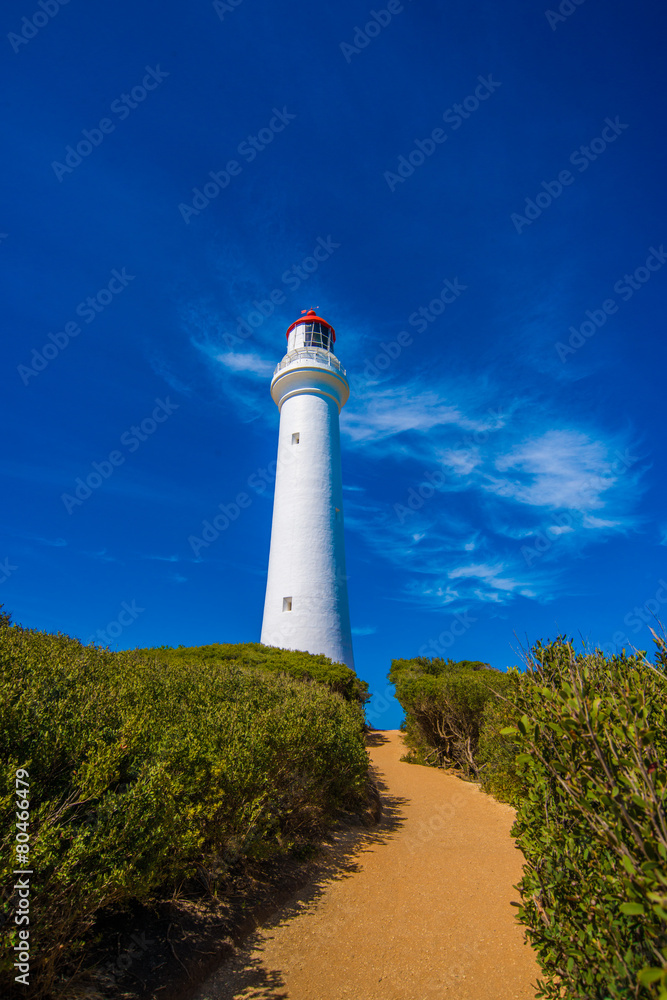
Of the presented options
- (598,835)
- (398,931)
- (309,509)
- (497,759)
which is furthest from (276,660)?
(598,835)

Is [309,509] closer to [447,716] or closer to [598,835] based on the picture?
[447,716]

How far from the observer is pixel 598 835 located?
2693 mm

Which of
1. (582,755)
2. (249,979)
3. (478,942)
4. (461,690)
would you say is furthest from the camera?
(461,690)

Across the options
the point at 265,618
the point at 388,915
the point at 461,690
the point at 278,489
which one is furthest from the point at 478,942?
the point at 278,489

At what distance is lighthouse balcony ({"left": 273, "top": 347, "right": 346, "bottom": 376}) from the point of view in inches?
918

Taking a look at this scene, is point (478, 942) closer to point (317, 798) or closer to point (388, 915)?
point (388, 915)

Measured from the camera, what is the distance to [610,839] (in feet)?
8.21

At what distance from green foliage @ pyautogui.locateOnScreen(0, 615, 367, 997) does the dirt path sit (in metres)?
0.90

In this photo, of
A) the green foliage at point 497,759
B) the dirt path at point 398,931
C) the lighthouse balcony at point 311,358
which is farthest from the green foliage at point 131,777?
the lighthouse balcony at point 311,358

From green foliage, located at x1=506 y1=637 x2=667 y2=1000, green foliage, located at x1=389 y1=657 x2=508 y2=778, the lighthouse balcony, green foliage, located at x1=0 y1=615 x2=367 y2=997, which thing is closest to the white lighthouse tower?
the lighthouse balcony

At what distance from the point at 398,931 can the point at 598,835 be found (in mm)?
4534

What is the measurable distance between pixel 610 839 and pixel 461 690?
12403 millimetres

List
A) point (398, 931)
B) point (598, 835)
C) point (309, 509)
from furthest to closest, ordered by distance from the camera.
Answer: point (309, 509) → point (398, 931) → point (598, 835)

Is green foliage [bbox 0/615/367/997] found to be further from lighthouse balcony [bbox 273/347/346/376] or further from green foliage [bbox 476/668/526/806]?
lighthouse balcony [bbox 273/347/346/376]
